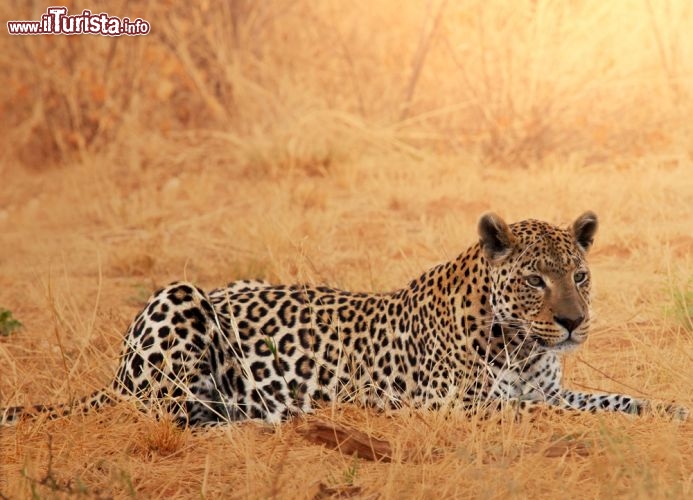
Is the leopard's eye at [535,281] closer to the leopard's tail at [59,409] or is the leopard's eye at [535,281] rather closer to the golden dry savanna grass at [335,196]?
the golden dry savanna grass at [335,196]

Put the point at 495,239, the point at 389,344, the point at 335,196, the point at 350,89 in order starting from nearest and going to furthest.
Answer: the point at 495,239 → the point at 389,344 → the point at 335,196 → the point at 350,89

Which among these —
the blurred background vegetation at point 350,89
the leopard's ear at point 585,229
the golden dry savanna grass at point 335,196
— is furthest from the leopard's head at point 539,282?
the blurred background vegetation at point 350,89

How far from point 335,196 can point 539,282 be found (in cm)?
764

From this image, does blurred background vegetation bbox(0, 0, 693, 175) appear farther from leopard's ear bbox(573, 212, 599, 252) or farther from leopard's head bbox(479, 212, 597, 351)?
leopard's head bbox(479, 212, 597, 351)

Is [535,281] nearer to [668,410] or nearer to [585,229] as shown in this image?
[585,229]

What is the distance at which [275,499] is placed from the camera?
16.7 feet

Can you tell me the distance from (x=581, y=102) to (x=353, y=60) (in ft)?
14.0

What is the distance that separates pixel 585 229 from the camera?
266 inches

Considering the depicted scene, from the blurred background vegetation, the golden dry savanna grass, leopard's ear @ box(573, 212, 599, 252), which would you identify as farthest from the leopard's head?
the blurred background vegetation

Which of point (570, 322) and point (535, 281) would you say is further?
point (535, 281)

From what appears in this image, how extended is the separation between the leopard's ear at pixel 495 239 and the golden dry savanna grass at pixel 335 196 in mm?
893

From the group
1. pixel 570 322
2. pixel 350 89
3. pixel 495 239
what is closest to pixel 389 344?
pixel 495 239

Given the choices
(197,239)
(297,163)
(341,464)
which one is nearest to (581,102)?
(297,163)

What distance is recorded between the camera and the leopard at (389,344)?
6.45m
